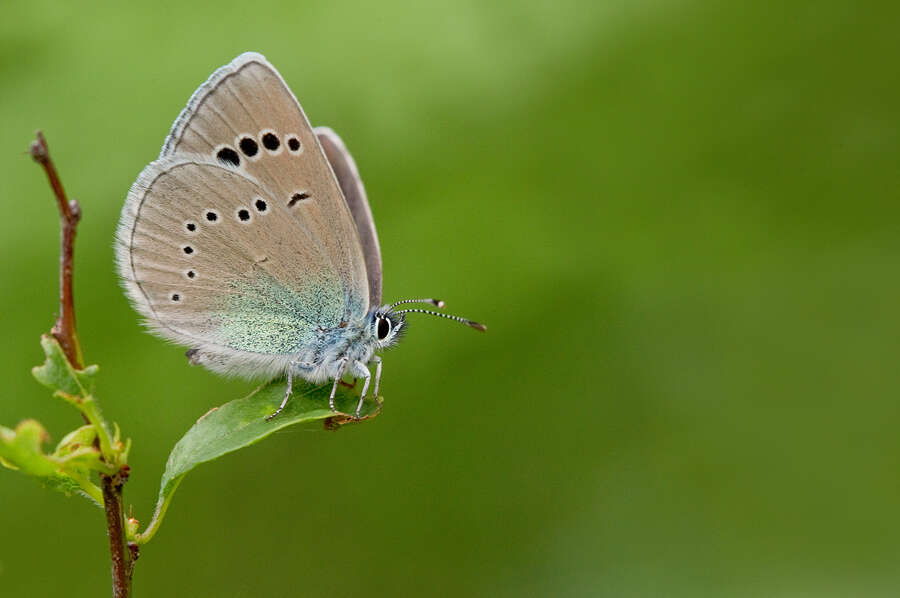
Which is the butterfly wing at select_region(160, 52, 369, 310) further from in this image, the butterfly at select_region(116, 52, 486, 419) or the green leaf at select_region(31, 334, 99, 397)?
the green leaf at select_region(31, 334, 99, 397)

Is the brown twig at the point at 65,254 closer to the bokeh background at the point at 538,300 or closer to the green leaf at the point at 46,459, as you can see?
the green leaf at the point at 46,459

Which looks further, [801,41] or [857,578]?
[801,41]

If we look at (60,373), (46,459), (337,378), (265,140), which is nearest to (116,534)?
(46,459)

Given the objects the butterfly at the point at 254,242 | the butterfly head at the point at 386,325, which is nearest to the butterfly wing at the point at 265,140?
the butterfly at the point at 254,242

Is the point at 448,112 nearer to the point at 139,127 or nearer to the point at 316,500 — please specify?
the point at 139,127

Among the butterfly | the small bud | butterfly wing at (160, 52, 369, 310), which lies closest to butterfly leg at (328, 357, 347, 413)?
the butterfly

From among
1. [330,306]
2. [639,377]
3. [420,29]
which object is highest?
[420,29]

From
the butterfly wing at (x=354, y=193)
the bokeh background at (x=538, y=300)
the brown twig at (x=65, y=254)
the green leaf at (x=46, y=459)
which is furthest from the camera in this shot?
the bokeh background at (x=538, y=300)

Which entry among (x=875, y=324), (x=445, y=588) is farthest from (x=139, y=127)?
(x=875, y=324)
